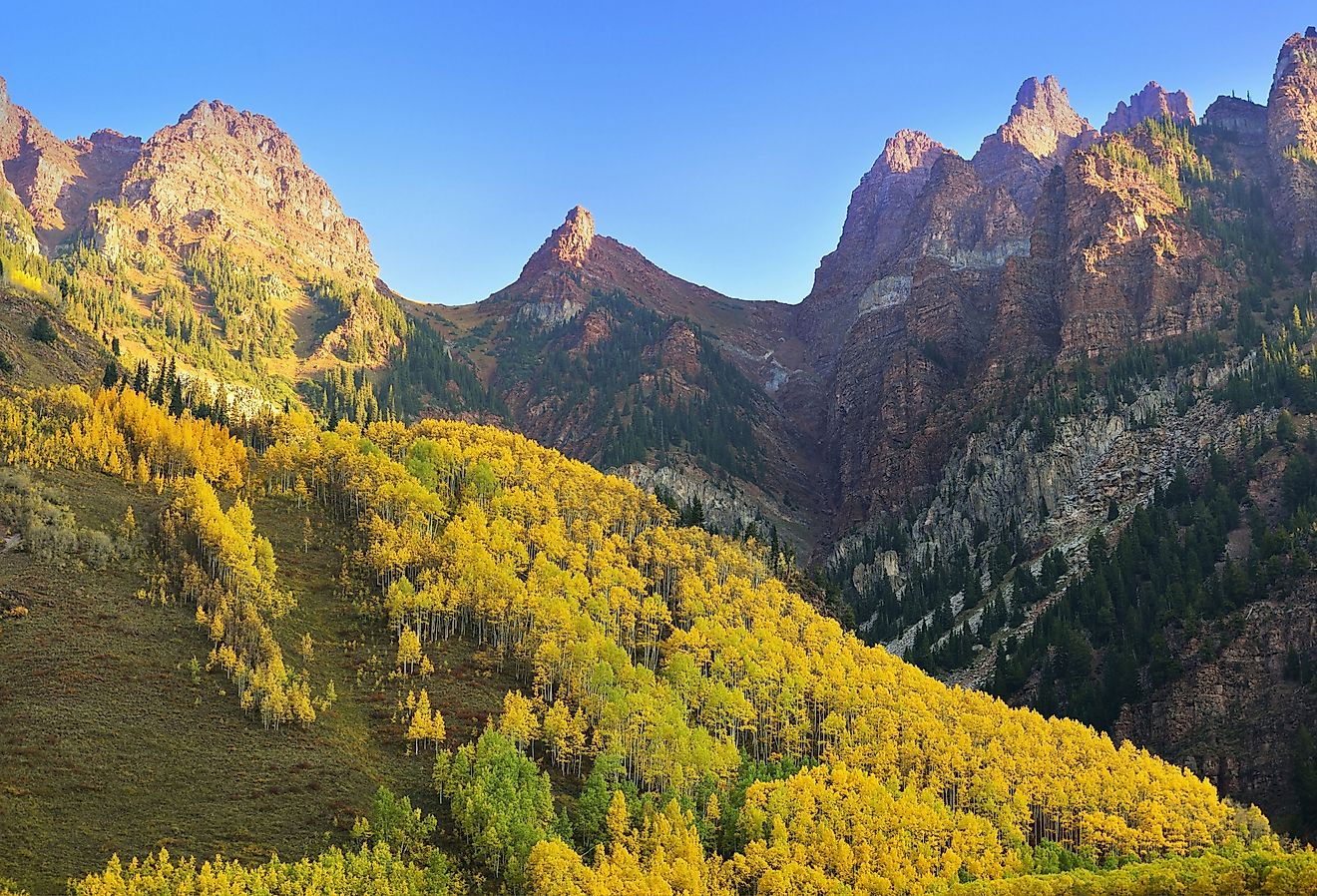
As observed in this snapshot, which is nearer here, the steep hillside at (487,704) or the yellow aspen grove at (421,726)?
the steep hillside at (487,704)

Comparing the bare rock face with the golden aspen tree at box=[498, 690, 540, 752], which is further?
the bare rock face

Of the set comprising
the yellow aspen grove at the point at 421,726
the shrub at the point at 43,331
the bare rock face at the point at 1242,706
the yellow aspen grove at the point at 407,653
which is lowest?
the yellow aspen grove at the point at 421,726

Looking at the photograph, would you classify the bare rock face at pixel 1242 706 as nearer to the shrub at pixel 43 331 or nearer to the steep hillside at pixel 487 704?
the steep hillside at pixel 487 704

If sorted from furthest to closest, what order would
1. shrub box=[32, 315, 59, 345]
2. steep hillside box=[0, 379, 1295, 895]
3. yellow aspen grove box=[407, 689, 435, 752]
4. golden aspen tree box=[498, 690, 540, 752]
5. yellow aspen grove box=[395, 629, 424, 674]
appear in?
shrub box=[32, 315, 59, 345] → yellow aspen grove box=[395, 629, 424, 674] → golden aspen tree box=[498, 690, 540, 752] → yellow aspen grove box=[407, 689, 435, 752] → steep hillside box=[0, 379, 1295, 895]

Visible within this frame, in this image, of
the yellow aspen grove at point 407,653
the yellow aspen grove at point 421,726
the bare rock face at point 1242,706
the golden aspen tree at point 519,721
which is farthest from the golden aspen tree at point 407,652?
the bare rock face at point 1242,706

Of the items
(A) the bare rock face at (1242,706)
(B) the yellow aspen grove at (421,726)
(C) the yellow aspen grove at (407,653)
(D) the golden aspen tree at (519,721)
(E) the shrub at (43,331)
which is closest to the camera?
(B) the yellow aspen grove at (421,726)

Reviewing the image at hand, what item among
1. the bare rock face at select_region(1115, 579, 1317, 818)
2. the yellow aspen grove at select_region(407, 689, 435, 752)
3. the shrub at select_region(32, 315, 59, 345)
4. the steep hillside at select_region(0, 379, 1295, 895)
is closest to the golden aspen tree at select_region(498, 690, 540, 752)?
the steep hillside at select_region(0, 379, 1295, 895)

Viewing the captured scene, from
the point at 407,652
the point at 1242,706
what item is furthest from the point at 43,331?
the point at 1242,706

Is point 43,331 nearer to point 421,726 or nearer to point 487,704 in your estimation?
point 487,704

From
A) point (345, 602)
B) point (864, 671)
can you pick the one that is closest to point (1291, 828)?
point (864, 671)

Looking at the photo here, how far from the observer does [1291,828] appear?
12462cm

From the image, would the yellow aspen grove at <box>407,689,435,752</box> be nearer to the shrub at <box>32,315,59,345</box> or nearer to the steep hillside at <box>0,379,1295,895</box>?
the steep hillside at <box>0,379,1295,895</box>

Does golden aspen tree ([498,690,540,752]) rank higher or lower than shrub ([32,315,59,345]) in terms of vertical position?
lower

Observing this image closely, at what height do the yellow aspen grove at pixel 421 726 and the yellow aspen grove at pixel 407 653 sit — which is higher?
the yellow aspen grove at pixel 407 653
